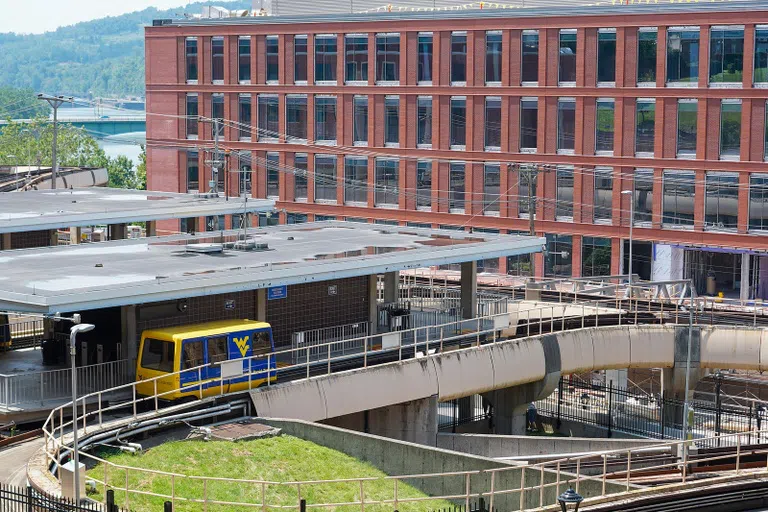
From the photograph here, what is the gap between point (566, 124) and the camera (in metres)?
81.1

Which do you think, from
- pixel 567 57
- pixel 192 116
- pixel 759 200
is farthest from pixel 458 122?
pixel 192 116

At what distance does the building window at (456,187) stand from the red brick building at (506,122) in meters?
0.13

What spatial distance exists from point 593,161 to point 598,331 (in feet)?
102

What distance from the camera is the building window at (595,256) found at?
80000 millimetres

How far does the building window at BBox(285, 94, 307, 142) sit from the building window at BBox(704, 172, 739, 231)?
29.0 m

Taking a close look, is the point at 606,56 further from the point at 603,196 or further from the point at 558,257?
the point at 558,257

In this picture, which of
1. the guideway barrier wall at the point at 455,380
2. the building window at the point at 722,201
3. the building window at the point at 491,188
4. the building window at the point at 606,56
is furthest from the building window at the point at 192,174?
the guideway barrier wall at the point at 455,380

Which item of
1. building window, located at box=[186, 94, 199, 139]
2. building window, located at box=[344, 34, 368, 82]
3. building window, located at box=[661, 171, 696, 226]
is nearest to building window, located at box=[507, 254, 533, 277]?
building window, located at box=[661, 171, 696, 226]

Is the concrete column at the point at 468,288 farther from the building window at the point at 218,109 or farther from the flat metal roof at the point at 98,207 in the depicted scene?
the building window at the point at 218,109

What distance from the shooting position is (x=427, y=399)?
1678 inches

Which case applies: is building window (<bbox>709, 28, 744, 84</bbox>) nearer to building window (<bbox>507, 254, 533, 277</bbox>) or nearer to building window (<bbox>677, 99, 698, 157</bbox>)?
building window (<bbox>677, 99, 698, 157</bbox>)

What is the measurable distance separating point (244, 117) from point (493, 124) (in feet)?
66.3

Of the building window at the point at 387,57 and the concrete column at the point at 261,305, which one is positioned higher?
the building window at the point at 387,57

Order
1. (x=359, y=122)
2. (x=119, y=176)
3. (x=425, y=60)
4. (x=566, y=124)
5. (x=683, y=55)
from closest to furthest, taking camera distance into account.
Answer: (x=683, y=55) → (x=566, y=124) → (x=425, y=60) → (x=359, y=122) → (x=119, y=176)
